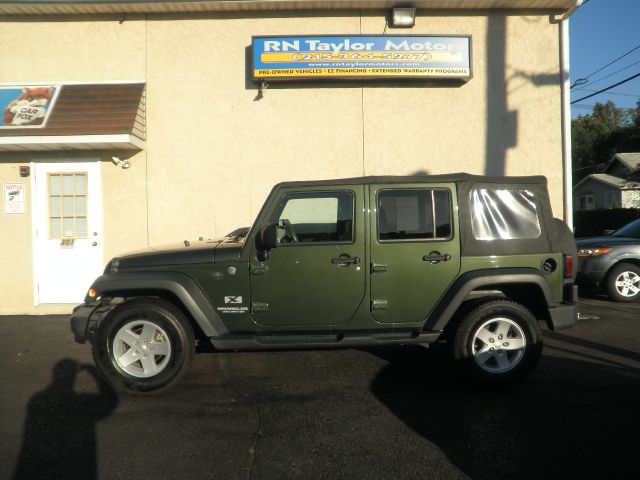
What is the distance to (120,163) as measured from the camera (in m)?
8.88

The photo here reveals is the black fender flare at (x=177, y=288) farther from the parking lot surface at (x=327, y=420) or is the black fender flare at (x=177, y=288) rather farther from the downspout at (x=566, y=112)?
the downspout at (x=566, y=112)

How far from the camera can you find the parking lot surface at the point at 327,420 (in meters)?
3.45

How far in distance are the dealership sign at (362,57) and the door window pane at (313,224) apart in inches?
171

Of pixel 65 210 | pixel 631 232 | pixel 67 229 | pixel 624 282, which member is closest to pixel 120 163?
pixel 65 210

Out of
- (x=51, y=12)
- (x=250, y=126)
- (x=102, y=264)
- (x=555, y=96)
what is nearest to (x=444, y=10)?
(x=555, y=96)

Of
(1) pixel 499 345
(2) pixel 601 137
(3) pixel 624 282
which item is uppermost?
(2) pixel 601 137

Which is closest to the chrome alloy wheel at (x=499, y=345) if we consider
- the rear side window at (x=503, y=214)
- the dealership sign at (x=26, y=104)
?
the rear side window at (x=503, y=214)

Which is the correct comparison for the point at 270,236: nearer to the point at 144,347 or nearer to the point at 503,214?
the point at 144,347

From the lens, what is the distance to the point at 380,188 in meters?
4.98

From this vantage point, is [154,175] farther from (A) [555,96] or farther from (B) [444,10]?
(A) [555,96]

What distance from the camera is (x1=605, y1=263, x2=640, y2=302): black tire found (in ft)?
29.9

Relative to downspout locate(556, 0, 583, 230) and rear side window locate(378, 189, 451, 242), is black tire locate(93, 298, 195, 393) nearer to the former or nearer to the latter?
rear side window locate(378, 189, 451, 242)

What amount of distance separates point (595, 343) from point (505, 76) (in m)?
4.85

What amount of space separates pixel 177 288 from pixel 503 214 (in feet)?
10.3
